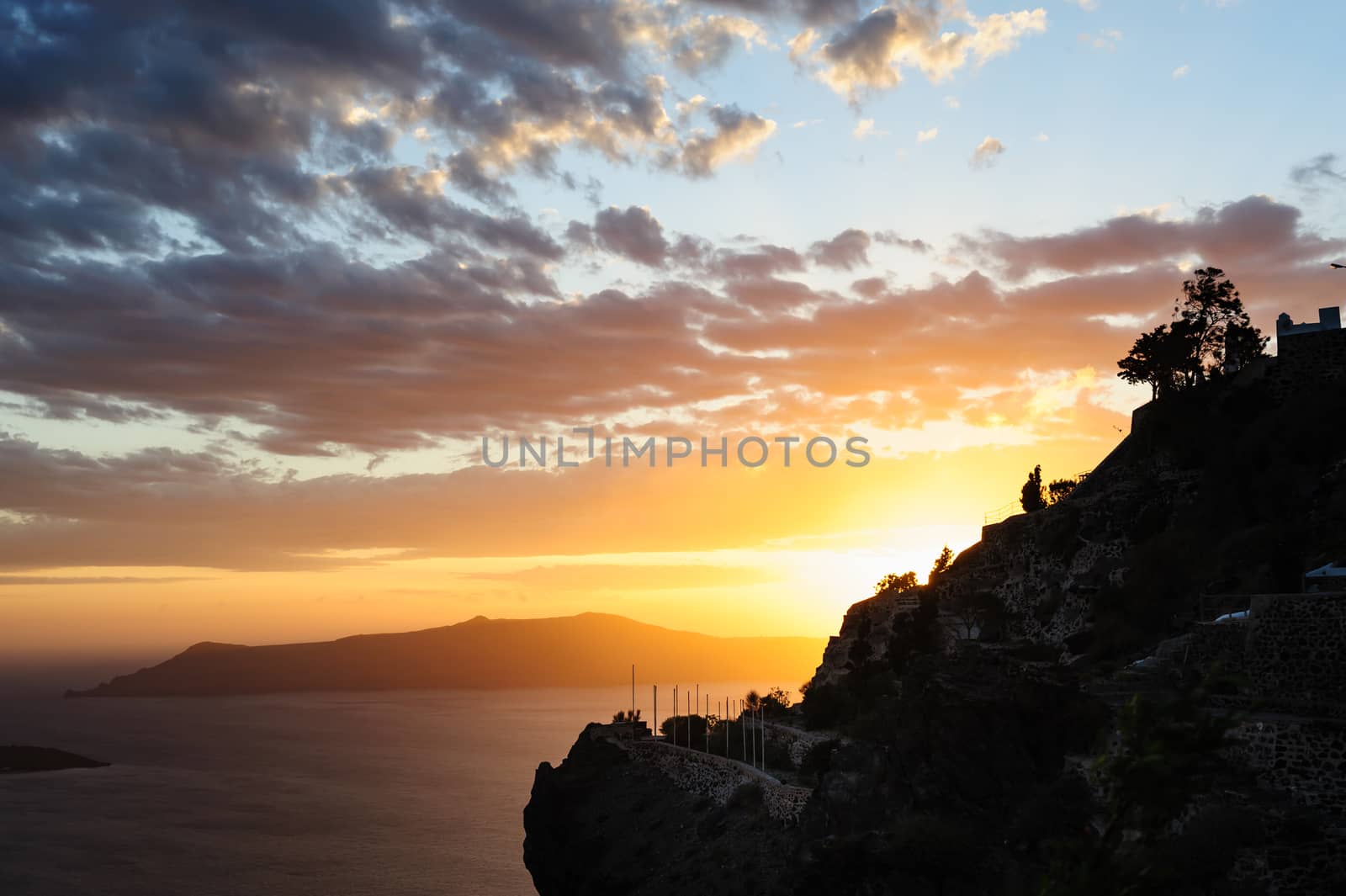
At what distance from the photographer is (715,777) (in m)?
68.1

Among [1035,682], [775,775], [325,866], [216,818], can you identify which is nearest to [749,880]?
Result: [775,775]

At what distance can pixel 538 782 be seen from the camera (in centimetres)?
8381

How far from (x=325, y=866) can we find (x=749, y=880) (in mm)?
89690

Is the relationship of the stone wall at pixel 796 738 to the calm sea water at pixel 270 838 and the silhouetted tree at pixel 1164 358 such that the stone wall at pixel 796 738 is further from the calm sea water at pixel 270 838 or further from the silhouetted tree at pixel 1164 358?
the calm sea water at pixel 270 838

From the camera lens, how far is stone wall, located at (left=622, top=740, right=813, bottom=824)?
54062 mm

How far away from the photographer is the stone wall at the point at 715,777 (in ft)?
177

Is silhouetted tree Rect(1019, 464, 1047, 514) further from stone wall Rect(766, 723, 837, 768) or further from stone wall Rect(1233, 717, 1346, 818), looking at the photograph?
stone wall Rect(1233, 717, 1346, 818)

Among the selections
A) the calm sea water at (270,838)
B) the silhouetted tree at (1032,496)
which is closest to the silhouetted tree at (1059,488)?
the silhouetted tree at (1032,496)

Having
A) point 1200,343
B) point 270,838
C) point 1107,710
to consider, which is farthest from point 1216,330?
point 270,838

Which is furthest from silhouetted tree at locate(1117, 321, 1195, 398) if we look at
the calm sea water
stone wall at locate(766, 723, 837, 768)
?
the calm sea water

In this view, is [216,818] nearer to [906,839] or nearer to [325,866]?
[325,866]

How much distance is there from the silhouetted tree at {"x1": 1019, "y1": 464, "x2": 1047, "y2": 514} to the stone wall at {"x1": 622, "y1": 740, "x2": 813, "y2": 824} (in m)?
26.7

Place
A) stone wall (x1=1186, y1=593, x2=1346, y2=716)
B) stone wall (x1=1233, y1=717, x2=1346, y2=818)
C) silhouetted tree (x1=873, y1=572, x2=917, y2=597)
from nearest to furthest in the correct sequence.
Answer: stone wall (x1=1233, y1=717, x2=1346, y2=818)
stone wall (x1=1186, y1=593, x2=1346, y2=716)
silhouetted tree (x1=873, y1=572, x2=917, y2=597)

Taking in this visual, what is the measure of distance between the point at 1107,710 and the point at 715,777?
36775 mm
